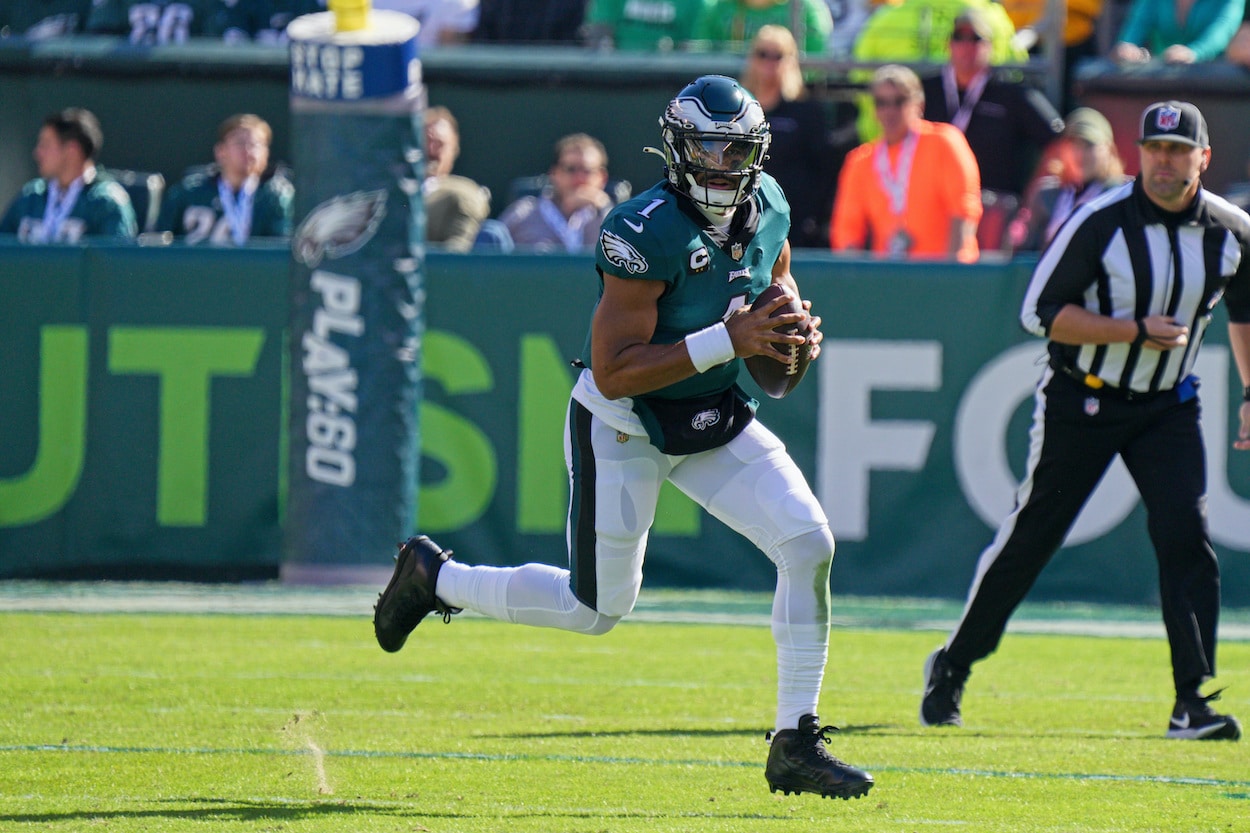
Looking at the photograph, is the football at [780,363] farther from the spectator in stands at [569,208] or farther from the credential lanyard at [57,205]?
the credential lanyard at [57,205]

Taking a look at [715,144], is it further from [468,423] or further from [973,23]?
[973,23]

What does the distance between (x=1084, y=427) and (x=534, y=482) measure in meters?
4.00

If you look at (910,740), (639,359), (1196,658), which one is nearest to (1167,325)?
(1196,658)

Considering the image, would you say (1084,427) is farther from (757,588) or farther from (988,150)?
(988,150)

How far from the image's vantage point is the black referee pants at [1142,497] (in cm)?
627

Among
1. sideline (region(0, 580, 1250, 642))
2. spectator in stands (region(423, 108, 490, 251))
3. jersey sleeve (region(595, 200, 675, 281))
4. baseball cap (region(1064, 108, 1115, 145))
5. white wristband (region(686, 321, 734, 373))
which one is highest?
jersey sleeve (region(595, 200, 675, 281))

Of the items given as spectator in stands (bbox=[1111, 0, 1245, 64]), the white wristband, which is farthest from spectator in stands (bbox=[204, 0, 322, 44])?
the white wristband

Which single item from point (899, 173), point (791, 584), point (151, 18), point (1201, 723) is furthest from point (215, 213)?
point (791, 584)

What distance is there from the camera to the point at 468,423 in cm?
996

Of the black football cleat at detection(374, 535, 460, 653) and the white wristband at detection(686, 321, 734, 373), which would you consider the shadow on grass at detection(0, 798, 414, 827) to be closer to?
the black football cleat at detection(374, 535, 460, 653)

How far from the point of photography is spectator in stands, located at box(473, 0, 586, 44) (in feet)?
42.0

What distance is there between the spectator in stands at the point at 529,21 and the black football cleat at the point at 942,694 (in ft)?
24.1

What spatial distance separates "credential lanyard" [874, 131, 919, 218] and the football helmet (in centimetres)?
547

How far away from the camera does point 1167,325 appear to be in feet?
20.8
